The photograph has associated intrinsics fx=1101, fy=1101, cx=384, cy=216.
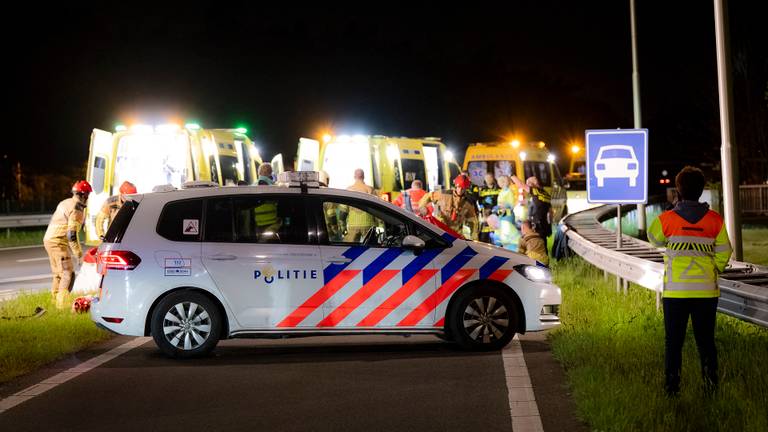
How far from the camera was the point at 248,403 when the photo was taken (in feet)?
24.0

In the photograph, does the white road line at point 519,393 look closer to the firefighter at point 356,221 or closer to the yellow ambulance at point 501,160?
the firefighter at point 356,221

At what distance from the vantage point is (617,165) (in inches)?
531

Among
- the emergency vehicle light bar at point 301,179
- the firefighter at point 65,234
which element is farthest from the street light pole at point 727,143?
the firefighter at point 65,234

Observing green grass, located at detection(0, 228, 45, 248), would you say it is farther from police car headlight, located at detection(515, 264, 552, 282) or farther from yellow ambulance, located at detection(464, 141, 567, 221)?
police car headlight, located at detection(515, 264, 552, 282)

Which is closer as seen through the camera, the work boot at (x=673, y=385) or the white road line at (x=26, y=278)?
the work boot at (x=673, y=385)

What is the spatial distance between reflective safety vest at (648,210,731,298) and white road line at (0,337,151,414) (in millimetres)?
4333

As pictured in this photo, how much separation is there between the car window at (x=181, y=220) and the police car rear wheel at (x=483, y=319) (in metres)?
2.32

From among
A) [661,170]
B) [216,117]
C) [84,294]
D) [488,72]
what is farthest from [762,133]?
[488,72]

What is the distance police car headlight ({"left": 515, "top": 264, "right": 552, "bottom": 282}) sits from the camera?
966cm

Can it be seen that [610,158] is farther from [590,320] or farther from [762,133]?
[762,133]

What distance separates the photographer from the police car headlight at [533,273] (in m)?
9.66

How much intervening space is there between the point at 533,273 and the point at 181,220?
310cm

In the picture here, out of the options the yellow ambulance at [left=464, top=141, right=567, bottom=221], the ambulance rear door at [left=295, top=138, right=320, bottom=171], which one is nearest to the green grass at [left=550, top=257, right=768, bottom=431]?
the ambulance rear door at [left=295, top=138, right=320, bottom=171]

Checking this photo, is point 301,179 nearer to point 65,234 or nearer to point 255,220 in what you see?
point 255,220
